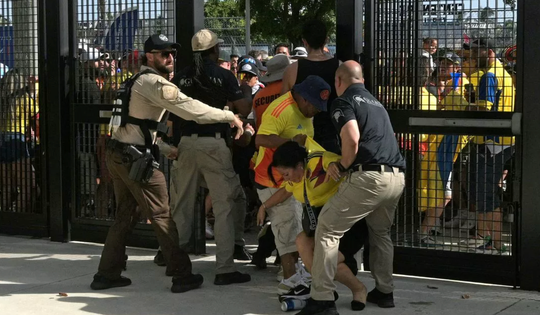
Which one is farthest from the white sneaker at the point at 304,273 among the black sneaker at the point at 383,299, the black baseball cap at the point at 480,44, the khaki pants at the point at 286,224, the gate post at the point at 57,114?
the gate post at the point at 57,114

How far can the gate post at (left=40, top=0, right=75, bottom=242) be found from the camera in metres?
9.02

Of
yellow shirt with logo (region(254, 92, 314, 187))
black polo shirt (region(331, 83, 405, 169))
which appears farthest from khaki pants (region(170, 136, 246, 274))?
black polo shirt (region(331, 83, 405, 169))

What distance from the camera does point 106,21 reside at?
8.77m

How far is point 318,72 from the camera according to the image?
6.88 m

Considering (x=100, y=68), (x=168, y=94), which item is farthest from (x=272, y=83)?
(x=100, y=68)

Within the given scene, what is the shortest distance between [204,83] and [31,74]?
9.49ft

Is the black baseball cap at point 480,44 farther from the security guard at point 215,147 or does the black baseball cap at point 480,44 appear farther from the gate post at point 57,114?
the gate post at point 57,114

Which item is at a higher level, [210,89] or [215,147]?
[210,89]

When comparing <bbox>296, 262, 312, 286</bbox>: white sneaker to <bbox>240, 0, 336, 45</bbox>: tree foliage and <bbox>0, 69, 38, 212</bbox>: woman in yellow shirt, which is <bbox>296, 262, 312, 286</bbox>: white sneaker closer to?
<bbox>0, 69, 38, 212</bbox>: woman in yellow shirt

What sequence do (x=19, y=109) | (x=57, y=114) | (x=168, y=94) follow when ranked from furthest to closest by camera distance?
1. (x=19, y=109)
2. (x=57, y=114)
3. (x=168, y=94)

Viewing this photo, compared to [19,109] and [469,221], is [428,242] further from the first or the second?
[19,109]

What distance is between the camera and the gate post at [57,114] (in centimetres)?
902

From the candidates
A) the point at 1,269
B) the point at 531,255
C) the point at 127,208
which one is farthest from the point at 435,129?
the point at 1,269

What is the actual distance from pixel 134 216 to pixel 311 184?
1820 mm
